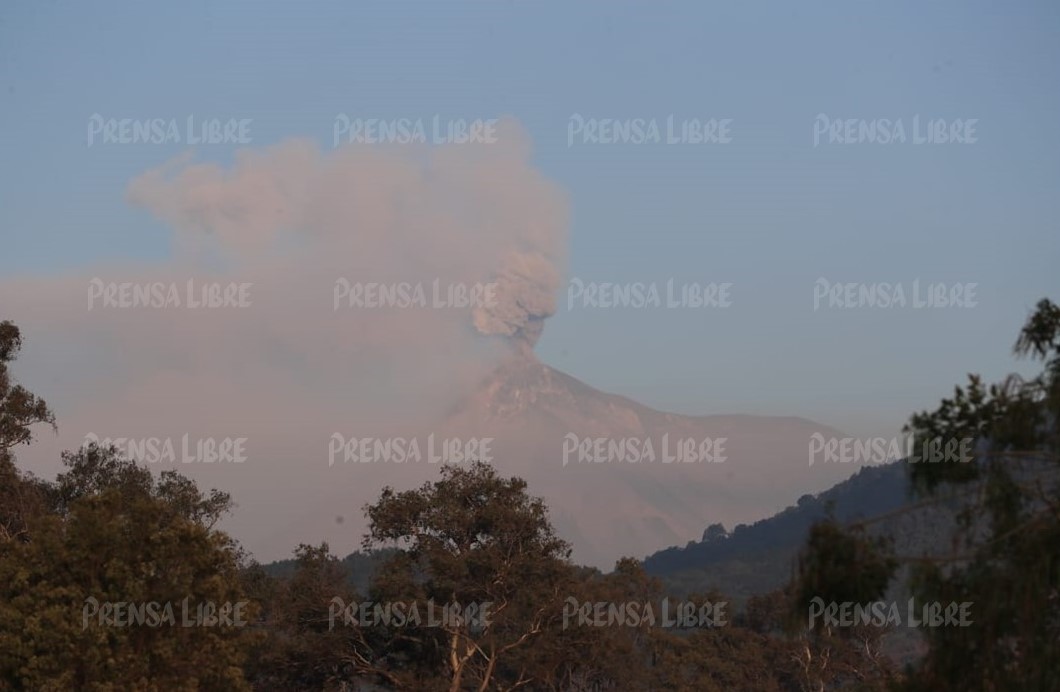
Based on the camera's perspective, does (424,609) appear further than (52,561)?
Yes

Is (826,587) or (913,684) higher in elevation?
(826,587)

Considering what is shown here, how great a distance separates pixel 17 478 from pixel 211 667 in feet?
75.1

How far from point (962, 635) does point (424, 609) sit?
4394cm

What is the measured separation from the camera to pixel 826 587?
910 inches

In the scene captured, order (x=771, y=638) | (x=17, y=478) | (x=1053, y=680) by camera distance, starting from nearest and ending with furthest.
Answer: (x=1053, y=680) < (x=17, y=478) < (x=771, y=638)

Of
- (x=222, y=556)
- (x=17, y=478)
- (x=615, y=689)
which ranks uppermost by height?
(x=17, y=478)

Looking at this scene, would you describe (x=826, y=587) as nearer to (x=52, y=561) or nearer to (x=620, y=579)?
(x=52, y=561)

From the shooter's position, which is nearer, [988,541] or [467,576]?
[988,541]

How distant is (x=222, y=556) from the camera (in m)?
43.9

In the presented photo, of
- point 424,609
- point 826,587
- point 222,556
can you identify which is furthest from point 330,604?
point 826,587

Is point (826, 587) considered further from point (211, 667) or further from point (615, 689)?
point (615, 689)

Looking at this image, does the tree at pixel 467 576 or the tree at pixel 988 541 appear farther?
the tree at pixel 467 576

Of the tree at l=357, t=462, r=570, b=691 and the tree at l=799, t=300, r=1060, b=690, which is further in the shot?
the tree at l=357, t=462, r=570, b=691

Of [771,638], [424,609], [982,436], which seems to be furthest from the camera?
[771,638]
